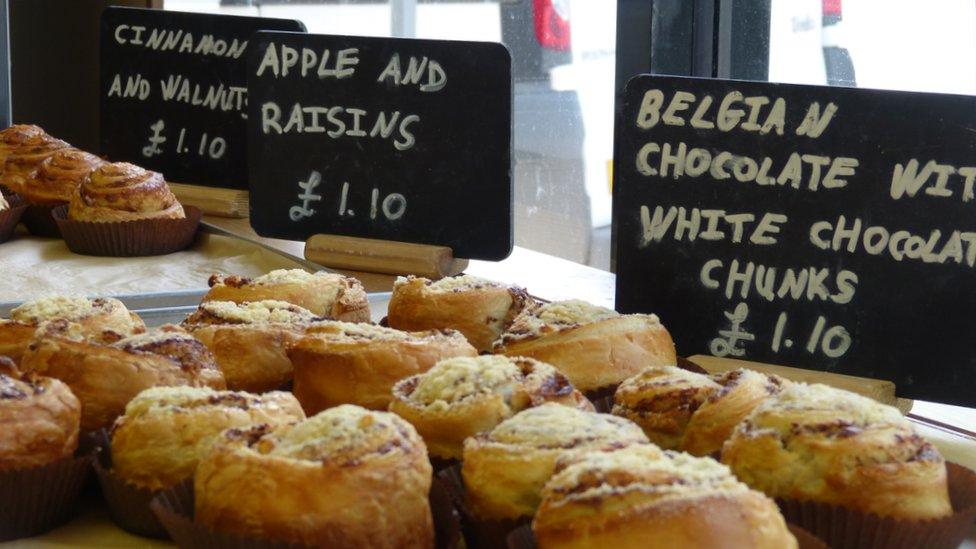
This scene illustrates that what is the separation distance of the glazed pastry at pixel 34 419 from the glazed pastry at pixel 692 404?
69 cm

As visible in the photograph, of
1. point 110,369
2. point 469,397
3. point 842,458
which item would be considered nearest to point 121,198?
point 110,369

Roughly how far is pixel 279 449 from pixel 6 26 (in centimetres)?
343

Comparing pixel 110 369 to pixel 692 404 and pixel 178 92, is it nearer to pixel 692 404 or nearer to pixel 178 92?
pixel 692 404

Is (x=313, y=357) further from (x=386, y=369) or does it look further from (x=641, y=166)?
(x=641, y=166)

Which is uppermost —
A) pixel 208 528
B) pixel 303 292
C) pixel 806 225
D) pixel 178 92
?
pixel 178 92

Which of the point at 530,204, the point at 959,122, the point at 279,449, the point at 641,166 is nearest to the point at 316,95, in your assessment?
the point at 641,166

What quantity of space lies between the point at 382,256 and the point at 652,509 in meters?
1.81

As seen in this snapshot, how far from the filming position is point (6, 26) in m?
4.32

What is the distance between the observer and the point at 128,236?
10.9 ft

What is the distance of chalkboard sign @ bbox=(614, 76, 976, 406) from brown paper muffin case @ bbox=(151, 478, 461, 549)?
92 cm

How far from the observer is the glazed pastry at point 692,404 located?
1555 mm

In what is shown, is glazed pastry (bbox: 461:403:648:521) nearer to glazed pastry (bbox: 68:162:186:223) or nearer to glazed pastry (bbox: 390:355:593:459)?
glazed pastry (bbox: 390:355:593:459)

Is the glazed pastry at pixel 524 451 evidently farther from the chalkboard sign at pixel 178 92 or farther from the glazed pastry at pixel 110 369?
the chalkboard sign at pixel 178 92

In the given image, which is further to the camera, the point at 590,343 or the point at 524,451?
the point at 590,343
